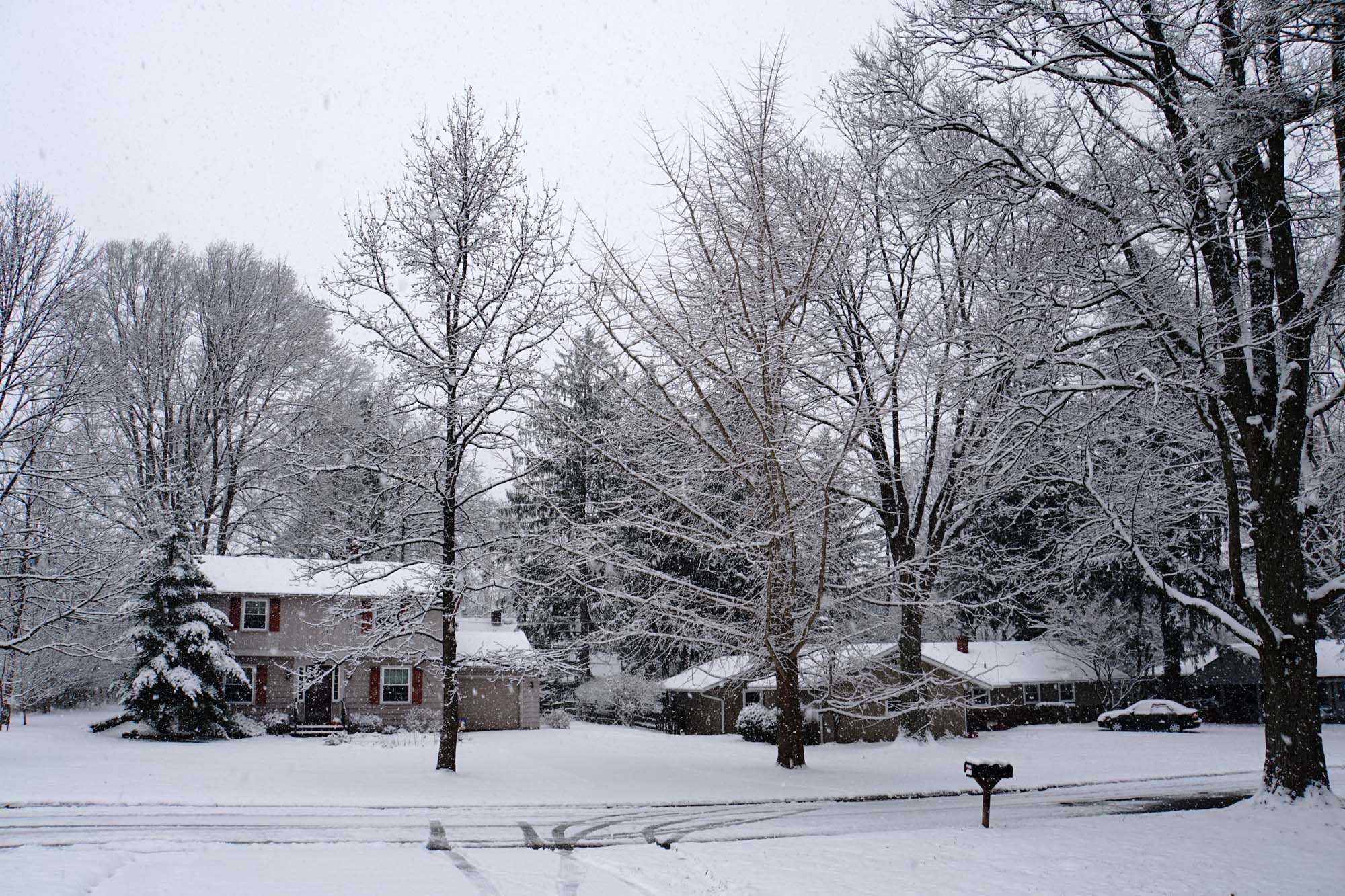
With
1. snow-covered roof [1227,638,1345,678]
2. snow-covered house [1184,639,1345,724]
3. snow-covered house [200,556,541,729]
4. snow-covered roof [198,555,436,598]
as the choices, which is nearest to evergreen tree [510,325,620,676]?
snow-covered house [200,556,541,729]

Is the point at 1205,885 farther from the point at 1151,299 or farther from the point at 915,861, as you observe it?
the point at 1151,299

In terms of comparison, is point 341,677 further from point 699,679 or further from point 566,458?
point 566,458

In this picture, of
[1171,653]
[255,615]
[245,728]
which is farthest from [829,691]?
[1171,653]

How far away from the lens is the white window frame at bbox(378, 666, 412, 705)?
108ft

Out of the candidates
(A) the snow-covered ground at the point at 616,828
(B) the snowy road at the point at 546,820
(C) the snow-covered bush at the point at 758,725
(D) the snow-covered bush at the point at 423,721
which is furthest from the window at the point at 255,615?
(B) the snowy road at the point at 546,820

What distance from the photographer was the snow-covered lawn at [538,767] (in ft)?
51.8

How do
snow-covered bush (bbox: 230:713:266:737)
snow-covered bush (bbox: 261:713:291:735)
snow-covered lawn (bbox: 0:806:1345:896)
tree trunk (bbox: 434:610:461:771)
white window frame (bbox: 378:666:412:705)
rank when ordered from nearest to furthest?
1. snow-covered lawn (bbox: 0:806:1345:896)
2. tree trunk (bbox: 434:610:461:771)
3. snow-covered bush (bbox: 230:713:266:737)
4. snow-covered bush (bbox: 261:713:291:735)
5. white window frame (bbox: 378:666:412:705)

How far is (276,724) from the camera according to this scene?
29.8 meters

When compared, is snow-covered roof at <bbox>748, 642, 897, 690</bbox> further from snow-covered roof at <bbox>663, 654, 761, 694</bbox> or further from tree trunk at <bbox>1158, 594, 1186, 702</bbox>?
tree trunk at <bbox>1158, 594, 1186, 702</bbox>

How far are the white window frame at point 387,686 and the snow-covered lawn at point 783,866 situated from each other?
23064 millimetres

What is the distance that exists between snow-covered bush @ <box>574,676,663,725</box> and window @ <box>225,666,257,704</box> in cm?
1326

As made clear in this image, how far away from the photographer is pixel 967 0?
39.0ft

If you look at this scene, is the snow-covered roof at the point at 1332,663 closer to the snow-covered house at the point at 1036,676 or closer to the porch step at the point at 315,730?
the snow-covered house at the point at 1036,676

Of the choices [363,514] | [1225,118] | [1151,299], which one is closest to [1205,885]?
[1151,299]
